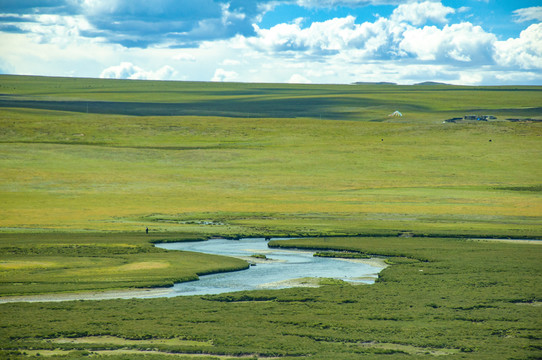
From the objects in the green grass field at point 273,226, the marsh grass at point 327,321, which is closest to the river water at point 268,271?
the green grass field at point 273,226

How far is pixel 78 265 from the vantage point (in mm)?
39812

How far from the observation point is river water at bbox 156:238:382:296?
35.4 metres

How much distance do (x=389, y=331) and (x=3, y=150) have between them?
290ft

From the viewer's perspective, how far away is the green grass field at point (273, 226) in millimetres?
26078

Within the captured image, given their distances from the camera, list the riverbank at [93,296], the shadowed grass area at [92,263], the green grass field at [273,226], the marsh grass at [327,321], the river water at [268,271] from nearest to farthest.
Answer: the marsh grass at [327,321]
the green grass field at [273,226]
the riverbank at [93,296]
the shadowed grass area at [92,263]
the river water at [268,271]

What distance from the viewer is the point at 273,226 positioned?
187 feet

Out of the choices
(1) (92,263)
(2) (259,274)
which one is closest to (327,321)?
(2) (259,274)

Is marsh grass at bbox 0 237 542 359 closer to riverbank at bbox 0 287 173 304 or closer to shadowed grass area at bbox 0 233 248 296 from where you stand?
riverbank at bbox 0 287 173 304

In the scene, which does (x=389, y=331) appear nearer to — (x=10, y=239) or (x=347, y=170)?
(x=10, y=239)

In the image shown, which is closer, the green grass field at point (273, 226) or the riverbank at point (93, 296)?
the green grass field at point (273, 226)

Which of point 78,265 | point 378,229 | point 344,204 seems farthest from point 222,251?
point 344,204

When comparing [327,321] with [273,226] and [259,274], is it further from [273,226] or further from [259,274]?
[273,226]

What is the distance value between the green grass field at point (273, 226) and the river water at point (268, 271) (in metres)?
1.45

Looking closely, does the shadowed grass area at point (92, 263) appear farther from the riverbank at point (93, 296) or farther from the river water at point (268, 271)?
the river water at point (268, 271)
